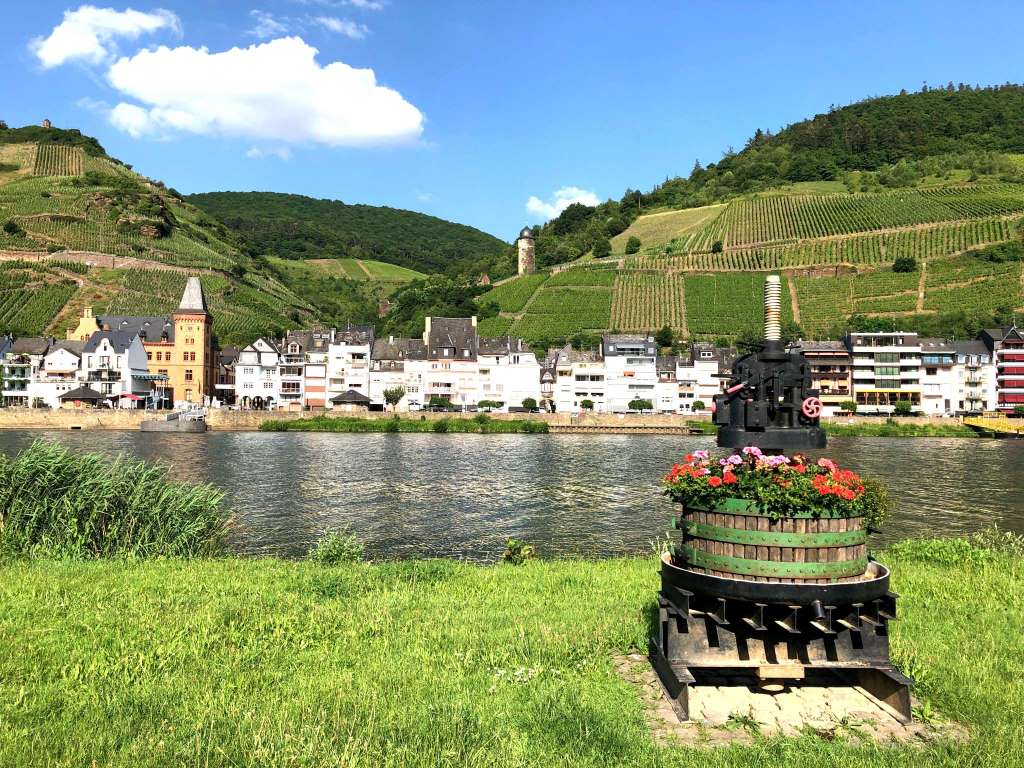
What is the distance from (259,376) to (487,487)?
70.6 meters

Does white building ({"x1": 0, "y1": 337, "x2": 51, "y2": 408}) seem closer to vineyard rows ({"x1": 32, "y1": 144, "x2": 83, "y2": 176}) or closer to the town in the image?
the town

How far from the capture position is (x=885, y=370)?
315 ft

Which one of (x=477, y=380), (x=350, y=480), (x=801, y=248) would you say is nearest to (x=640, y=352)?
(x=477, y=380)

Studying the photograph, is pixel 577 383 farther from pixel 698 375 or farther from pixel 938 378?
pixel 938 378

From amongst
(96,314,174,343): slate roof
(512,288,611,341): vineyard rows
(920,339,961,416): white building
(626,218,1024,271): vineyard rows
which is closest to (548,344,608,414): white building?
(512,288,611,341): vineyard rows

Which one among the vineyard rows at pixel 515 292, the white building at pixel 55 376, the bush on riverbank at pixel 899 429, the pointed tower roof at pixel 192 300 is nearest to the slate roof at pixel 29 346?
the white building at pixel 55 376

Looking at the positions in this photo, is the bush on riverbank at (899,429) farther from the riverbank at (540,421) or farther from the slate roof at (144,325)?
the slate roof at (144,325)

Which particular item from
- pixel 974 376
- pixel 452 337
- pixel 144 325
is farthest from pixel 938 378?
pixel 144 325

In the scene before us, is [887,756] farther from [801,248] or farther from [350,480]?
[801,248]

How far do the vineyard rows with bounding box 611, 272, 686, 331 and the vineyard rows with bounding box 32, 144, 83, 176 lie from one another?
137 m

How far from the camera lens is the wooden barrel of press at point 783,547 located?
707 cm

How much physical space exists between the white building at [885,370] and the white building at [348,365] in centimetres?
6330

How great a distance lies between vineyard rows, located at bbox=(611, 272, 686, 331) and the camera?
118688mm

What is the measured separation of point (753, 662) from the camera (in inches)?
285
